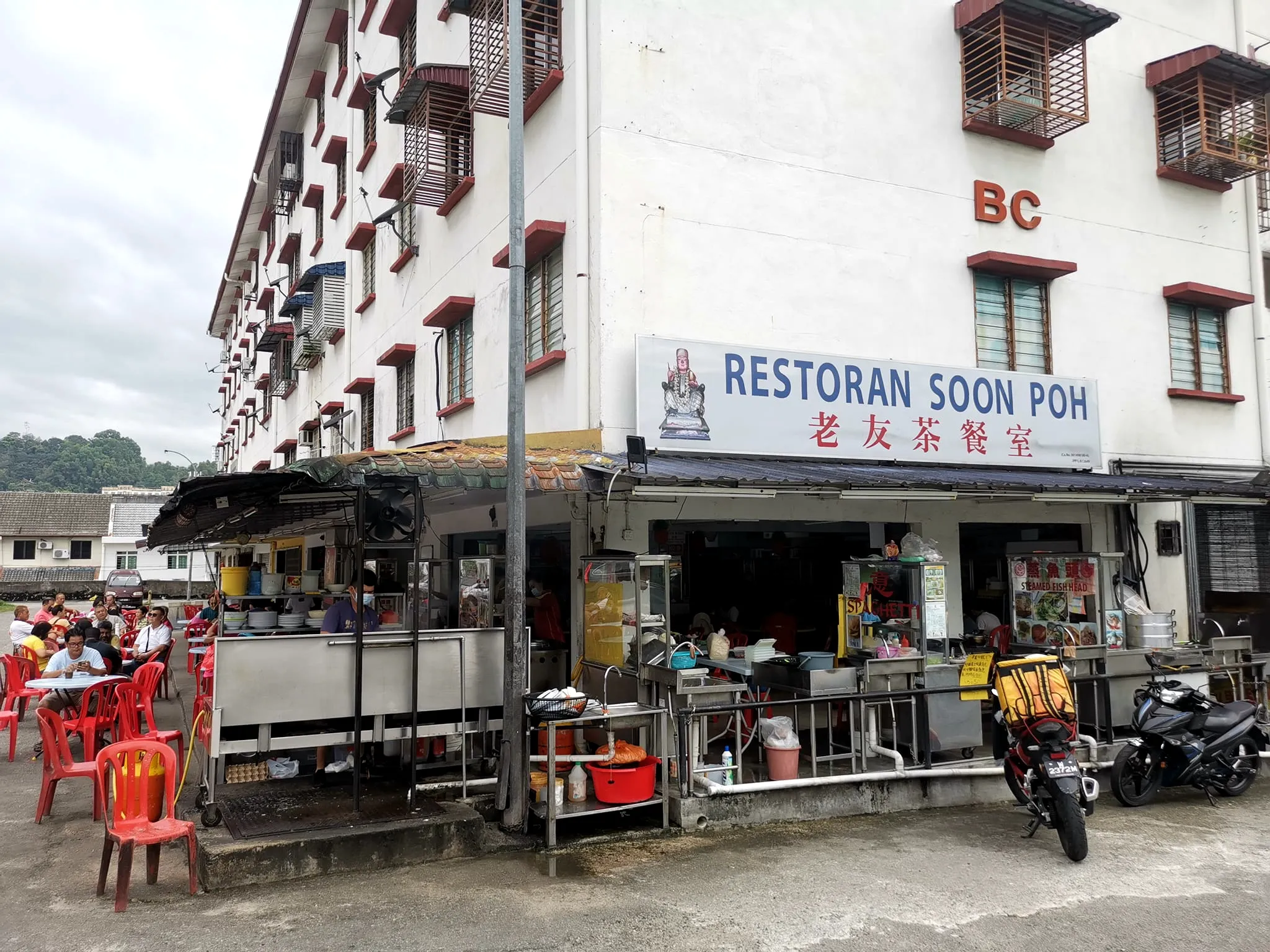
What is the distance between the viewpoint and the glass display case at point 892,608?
9.50 meters

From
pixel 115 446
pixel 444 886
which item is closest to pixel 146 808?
pixel 444 886

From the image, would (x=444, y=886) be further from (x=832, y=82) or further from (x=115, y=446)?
(x=115, y=446)

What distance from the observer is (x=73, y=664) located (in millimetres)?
11742

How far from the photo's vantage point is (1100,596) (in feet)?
33.7

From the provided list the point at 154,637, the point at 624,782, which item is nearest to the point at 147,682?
the point at 154,637

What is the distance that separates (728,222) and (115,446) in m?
134

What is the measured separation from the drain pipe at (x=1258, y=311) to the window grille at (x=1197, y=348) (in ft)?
2.18

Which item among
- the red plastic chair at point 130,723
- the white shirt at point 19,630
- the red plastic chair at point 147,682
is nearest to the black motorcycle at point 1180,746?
the red plastic chair at point 130,723

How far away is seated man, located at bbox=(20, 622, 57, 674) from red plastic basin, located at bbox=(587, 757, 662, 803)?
378 inches

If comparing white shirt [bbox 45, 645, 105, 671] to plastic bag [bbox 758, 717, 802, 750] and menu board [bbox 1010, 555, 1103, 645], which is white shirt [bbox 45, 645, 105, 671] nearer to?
plastic bag [bbox 758, 717, 802, 750]

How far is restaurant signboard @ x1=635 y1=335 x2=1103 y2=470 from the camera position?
379 inches

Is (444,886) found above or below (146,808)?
below

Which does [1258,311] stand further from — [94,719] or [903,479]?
[94,719]

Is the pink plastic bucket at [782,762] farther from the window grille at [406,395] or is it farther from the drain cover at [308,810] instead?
the window grille at [406,395]
